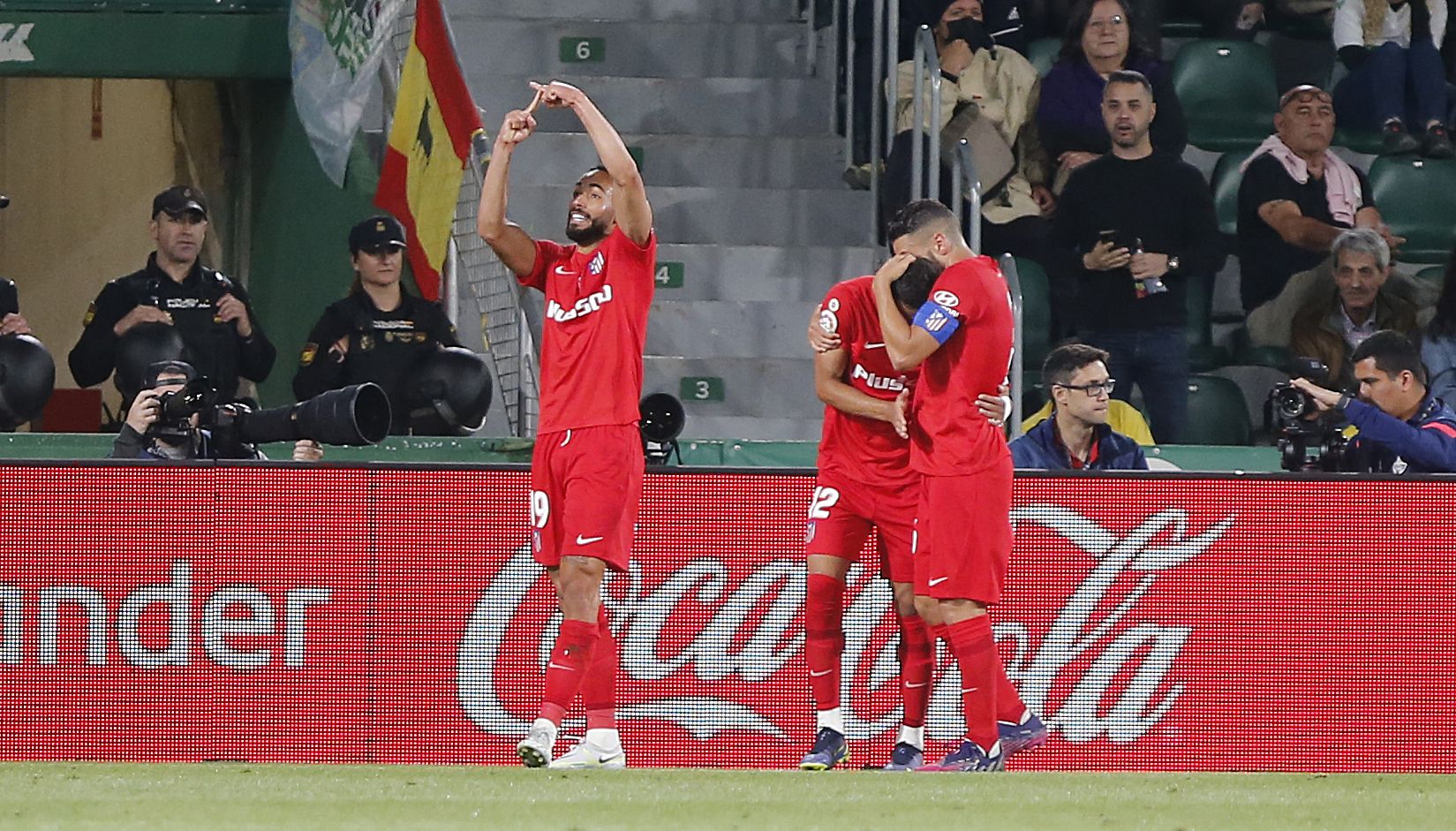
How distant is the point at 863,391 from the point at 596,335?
84 centimetres

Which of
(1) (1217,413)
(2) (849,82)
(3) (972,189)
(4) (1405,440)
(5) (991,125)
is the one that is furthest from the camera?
(2) (849,82)

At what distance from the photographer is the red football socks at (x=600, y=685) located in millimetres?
6910

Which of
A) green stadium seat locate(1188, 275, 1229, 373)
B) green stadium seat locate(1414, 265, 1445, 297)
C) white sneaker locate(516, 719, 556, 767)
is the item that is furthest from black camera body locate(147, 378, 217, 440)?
green stadium seat locate(1414, 265, 1445, 297)

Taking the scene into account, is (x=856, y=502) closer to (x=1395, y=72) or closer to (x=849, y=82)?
(x=849, y=82)

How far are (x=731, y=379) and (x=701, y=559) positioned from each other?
3.15 meters

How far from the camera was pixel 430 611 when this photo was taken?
25.2 feet

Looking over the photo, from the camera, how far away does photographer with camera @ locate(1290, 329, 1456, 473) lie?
7.90 m

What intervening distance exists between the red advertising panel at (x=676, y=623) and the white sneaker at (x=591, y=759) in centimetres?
75

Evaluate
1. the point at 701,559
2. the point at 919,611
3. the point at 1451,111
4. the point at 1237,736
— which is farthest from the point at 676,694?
the point at 1451,111

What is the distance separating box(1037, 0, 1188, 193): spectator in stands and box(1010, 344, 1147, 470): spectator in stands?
10.8 ft

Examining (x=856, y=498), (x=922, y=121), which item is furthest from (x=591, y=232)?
(x=922, y=121)

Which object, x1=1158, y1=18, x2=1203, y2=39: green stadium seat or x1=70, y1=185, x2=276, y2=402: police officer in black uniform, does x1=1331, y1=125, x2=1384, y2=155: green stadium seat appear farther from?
x1=70, y1=185, x2=276, y2=402: police officer in black uniform

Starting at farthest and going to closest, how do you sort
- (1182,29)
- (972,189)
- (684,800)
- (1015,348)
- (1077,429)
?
(1182,29) < (972,189) < (1015,348) < (1077,429) < (684,800)

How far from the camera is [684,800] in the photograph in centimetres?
590
